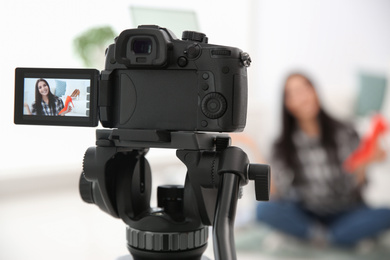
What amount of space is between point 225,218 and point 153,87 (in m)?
0.20

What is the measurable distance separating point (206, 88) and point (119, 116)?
13 centimetres

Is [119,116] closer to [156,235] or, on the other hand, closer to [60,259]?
[156,235]

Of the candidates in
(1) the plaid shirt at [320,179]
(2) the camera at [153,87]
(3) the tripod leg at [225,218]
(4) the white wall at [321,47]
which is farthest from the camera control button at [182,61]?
(4) the white wall at [321,47]

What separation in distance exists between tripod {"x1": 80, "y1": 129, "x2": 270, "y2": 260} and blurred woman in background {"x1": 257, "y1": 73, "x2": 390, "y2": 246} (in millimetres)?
1652

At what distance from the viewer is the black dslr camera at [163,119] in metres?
0.65

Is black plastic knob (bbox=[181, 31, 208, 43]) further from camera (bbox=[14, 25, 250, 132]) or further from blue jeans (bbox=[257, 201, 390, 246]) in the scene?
blue jeans (bbox=[257, 201, 390, 246])

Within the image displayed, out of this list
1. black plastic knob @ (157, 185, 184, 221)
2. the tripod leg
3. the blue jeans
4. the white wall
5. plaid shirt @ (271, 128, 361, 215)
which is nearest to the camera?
the tripod leg

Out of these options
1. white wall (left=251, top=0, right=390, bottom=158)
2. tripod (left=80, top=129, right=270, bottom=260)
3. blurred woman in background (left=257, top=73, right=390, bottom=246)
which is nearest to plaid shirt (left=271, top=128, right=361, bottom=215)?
blurred woman in background (left=257, top=73, right=390, bottom=246)

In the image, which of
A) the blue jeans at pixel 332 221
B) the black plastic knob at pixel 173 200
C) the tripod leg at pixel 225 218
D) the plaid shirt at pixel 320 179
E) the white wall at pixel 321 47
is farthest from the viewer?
the white wall at pixel 321 47

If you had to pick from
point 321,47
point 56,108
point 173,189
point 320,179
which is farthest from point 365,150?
point 56,108

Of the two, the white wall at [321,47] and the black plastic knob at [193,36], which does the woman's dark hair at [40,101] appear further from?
the white wall at [321,47]

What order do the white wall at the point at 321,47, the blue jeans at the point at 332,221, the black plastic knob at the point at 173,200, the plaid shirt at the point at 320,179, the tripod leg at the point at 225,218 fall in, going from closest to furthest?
the tripod leg at the point at 225,218 < the black plastic knob at the point at 173,200 < the blue jeans at the point at 332,221 < the plaid shirt at the point at 320,179 < the white wall at the point at 321,47

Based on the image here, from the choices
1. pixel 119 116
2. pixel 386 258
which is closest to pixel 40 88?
pixel 119 116

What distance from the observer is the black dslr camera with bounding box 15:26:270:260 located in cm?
65
